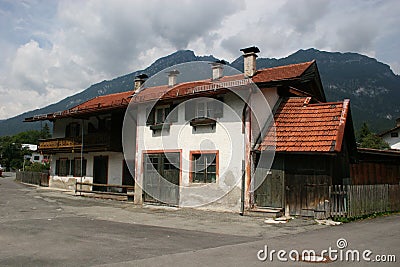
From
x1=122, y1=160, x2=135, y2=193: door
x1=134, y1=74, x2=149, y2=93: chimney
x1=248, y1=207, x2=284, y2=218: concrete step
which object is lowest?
x1=248, y1=207, x2=284, y2=218: concrete step

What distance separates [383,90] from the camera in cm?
18562

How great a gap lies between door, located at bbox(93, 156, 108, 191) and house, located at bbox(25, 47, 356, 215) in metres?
4.76

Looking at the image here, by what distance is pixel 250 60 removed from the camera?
19.0 metres

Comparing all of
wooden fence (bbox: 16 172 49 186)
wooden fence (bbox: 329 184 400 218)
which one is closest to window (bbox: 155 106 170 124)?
wooden fence (bbox: 329 184 400 218)

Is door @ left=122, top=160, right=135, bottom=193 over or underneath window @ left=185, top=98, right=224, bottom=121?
underneath

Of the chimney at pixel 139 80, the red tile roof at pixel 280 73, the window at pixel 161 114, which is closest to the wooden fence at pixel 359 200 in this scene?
the red tile roof at pixel 280 73

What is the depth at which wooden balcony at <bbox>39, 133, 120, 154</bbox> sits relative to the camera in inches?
937

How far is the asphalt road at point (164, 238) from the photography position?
7461mm

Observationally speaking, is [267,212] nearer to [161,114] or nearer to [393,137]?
Result: [161,114]

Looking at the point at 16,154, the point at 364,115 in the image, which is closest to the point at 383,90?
the point at 364,115

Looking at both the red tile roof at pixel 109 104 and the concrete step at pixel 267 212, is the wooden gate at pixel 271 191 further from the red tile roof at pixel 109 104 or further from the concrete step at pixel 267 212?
the red tile roof at pixel 109 104

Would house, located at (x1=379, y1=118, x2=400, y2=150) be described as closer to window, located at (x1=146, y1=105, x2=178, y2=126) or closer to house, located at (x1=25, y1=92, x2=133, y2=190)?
house, located at (x1=25, y1=92, x2=133, y2=190)

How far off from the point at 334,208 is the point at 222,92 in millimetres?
6340

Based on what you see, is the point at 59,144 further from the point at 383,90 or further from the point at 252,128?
the point at 383,90
